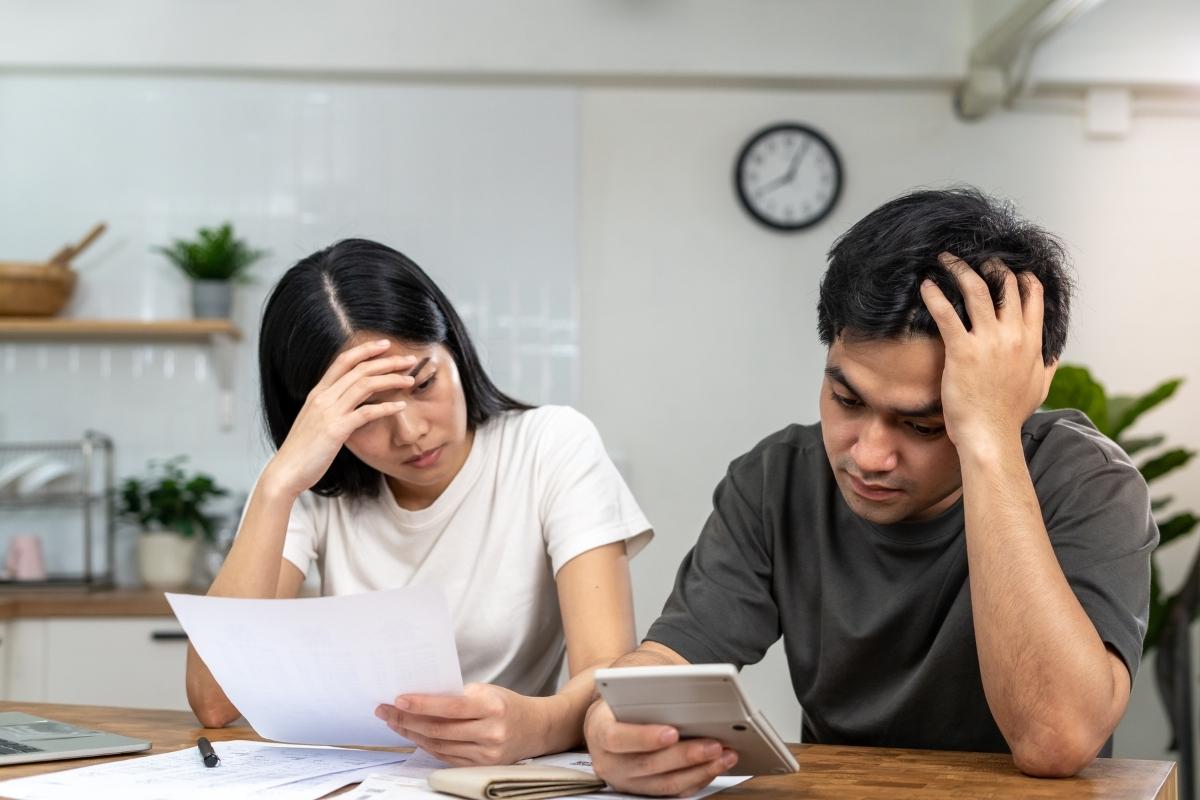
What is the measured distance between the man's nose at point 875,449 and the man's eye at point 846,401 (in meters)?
0.03

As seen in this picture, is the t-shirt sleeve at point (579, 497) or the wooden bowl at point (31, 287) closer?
the t-shirt sleeve at point (579, 497)

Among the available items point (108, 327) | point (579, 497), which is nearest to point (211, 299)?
point (108, 327)

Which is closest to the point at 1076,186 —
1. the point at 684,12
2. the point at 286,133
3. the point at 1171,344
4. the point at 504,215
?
the point at 1171,344

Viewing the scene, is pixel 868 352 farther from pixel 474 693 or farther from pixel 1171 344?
pixel 1171 344

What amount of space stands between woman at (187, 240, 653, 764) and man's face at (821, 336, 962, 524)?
0.40 meters

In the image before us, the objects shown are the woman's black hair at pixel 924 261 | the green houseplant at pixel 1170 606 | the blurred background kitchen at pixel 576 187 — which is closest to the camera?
the woman's black hair at pixel 924 261

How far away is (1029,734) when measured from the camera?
119 centimetres

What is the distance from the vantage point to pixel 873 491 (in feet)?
4.38

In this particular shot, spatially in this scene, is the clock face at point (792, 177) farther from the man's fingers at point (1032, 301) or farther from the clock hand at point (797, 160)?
the man's fingers at point (1032, 301)

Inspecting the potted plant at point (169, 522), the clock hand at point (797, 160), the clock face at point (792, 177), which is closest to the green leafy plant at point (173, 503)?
the potted plant at point (169, 522)

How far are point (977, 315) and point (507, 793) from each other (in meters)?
0.64

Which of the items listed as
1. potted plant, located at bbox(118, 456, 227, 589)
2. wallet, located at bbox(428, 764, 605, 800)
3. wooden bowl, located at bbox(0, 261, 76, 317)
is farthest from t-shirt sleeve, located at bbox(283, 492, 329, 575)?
wooden bowl, located at bbox(0, 261, 76, 317)

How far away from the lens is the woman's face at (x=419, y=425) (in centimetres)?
167

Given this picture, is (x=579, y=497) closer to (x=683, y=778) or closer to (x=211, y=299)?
(x=683, y=778)
